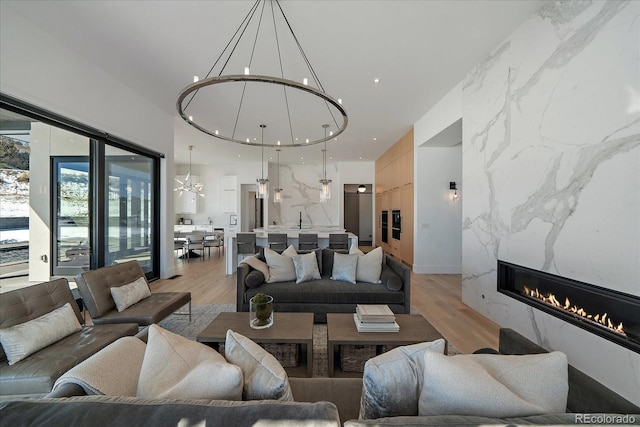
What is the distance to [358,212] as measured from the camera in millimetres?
11031

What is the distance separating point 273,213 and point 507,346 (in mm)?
9145

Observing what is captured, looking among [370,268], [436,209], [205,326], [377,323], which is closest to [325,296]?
[370,268]

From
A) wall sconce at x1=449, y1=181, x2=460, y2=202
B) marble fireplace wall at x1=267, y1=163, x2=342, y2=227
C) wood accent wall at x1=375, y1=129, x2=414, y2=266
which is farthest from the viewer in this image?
marble fireplace wall at x1=267, y1=163, x2=342, y2=227

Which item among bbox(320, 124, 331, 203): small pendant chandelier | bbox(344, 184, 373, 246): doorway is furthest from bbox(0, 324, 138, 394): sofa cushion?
bbox(344, 184, 373, 246): doorway

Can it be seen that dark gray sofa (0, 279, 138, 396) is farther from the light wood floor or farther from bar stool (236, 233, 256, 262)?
bar stool (236, 233, 256, 262)

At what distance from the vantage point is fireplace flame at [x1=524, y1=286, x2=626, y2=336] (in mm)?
1988

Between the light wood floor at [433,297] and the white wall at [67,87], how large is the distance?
274 centimetres

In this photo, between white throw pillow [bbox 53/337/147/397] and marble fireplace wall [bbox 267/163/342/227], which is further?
marble fireplace wall [bbox 267/163/342/227]

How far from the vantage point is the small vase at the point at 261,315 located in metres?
2.19

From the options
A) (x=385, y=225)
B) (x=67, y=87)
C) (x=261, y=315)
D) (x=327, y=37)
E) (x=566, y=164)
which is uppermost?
(x=327, y=37)

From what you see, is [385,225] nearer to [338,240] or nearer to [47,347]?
[338,240]

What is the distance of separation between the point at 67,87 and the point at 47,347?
10.1ft

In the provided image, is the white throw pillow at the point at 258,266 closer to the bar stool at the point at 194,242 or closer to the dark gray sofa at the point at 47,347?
the dark gray sofa at the point at 47,347

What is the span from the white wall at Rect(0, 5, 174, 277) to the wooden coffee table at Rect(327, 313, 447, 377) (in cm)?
396
